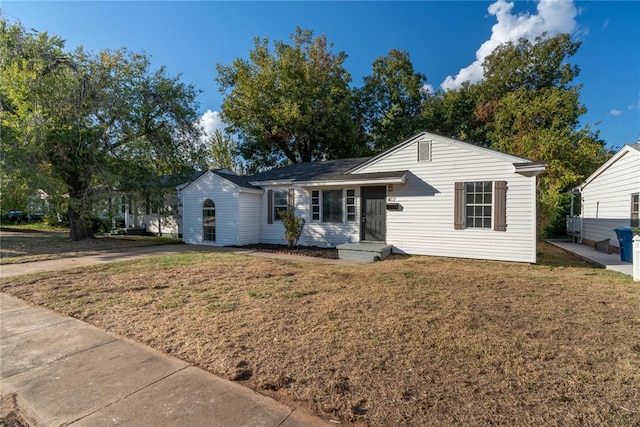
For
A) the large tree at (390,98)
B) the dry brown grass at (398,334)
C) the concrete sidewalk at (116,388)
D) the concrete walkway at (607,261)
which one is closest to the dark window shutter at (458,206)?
the dry brown grass at (398,334)

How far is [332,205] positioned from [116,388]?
1003cm

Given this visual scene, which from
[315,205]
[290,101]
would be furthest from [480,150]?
[290,101]

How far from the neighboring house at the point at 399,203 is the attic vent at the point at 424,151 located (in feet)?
0.11

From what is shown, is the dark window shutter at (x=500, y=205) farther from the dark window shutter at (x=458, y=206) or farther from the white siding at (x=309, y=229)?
the white siding at (x=309, y=229)

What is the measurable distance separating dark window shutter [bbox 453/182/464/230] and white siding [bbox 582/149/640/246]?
5557 mm

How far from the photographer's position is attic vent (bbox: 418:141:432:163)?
10.4 meters

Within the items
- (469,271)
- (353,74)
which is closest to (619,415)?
(469,271)

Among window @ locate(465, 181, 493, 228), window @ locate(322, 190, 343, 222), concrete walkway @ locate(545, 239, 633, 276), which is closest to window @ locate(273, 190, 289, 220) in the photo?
window @ locate(322, 190, 343, 222)

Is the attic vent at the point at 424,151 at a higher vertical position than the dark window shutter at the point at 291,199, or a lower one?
higher

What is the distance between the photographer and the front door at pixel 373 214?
37.1ft

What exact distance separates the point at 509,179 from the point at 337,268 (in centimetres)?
590

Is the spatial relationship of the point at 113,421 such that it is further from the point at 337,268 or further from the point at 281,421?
the point at 337,268

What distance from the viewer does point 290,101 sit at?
68.6 ft

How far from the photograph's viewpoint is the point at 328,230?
12.3 m
